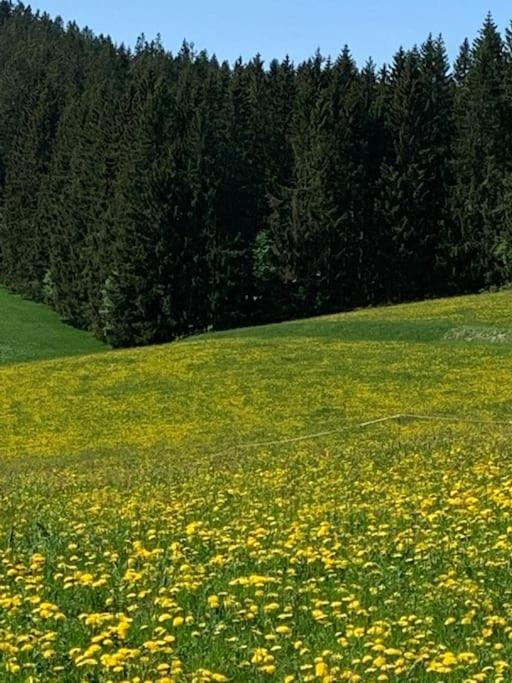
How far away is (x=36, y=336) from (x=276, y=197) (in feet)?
87.2

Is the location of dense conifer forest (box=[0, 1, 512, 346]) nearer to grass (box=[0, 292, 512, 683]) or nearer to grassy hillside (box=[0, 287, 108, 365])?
grassy hillside (box=[0, 287, 108, 365])

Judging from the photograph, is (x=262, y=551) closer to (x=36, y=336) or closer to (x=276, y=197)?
(x=36, y=336)

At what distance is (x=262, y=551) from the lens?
Answer: 10.2 meters

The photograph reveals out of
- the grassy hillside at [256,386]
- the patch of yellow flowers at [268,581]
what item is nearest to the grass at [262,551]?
the patch of yellow flowers at [268,581]

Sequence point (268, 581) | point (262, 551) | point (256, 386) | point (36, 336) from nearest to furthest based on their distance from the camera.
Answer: point (268, 581) < point (262, 551) < point (256, 386) < point (36, 336)

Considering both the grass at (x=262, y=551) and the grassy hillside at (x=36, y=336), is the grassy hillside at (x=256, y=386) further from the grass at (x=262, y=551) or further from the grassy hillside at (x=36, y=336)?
the grassy hillside at (x=36, y=336)

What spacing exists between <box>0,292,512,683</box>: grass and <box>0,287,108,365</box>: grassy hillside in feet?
138

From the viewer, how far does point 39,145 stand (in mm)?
113438

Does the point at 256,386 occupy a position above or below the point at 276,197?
below

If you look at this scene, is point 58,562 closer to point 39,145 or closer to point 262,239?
point 262,239

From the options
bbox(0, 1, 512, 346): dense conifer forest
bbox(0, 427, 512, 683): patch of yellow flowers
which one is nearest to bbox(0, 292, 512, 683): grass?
bbox(0, 427, 512, 683): patch of yellow flowers

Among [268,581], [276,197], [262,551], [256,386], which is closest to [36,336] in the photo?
[276,197]

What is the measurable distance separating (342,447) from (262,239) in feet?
203

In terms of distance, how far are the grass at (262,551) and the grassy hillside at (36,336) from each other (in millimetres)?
42090
